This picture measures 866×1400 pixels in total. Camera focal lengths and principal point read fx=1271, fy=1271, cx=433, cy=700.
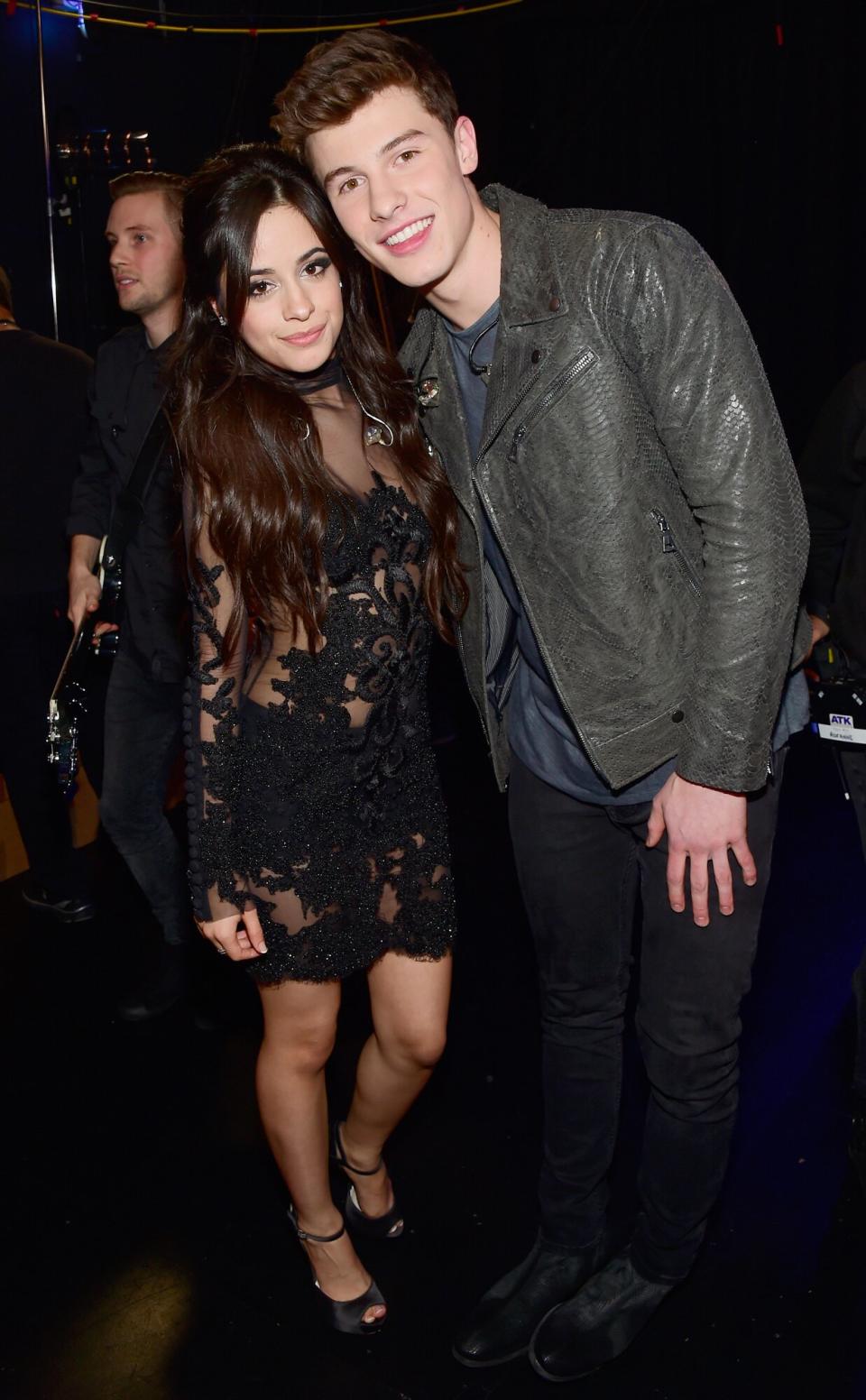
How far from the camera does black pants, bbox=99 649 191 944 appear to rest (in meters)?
2.95

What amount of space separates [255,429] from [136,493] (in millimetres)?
1040

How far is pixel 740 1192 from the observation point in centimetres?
241

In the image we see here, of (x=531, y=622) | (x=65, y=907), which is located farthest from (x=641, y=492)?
(x=65, y=907)

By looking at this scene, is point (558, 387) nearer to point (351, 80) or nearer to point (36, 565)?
point (351, 80)

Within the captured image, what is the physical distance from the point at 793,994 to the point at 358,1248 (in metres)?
1.27

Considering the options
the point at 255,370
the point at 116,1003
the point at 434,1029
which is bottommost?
the point at 116,1003

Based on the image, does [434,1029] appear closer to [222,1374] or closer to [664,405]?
[222,1374]

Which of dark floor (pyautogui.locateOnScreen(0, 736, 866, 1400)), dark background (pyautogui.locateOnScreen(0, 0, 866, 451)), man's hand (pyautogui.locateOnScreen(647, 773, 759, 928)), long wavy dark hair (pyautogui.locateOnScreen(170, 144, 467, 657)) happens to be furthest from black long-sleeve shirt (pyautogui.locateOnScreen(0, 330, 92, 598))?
man's hand (pyautogui.locateOnScreen(647, 773, 759, 928))

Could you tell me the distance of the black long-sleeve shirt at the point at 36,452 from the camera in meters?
3.49

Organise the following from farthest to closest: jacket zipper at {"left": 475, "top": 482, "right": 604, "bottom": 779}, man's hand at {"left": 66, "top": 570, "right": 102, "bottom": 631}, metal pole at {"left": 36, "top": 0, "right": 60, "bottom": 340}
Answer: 1. metal pole at {"left": 36, "top": 0, "right": 60, "bottom": 340}
2. man's hand at {"left": 66, "top": 570, "right": 102, "bottom": 631}
3. jacket zipper at {"left": 475, "top": 482, "right": 604, "bottom": 779}

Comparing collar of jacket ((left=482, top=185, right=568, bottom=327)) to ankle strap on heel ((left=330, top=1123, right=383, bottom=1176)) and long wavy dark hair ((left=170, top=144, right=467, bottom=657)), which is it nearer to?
long wavy dark hair ((left=170, top=144, right=467, bottom=657))

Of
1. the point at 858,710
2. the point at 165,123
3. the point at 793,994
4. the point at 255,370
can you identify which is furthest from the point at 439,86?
the point at 165,123

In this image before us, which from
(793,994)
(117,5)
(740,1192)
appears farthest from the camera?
(117,5)

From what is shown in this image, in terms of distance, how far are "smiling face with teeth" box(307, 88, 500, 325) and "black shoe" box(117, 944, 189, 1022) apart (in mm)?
2048
